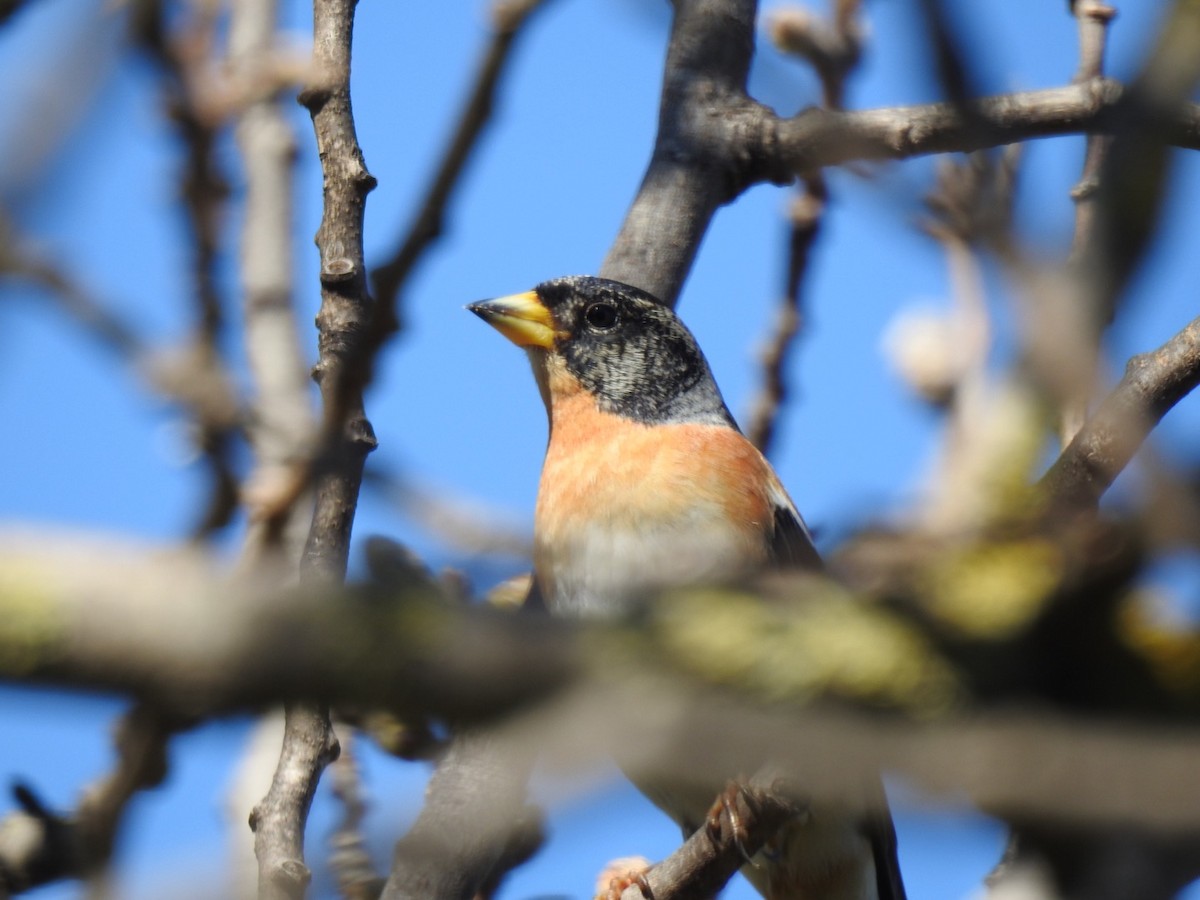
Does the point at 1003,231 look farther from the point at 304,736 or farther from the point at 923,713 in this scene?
the point at 304,736

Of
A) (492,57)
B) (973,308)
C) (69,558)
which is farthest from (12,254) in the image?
(973,308)

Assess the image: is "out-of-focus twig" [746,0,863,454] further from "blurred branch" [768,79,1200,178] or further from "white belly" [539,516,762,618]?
"white belly" [539,516,762,618]

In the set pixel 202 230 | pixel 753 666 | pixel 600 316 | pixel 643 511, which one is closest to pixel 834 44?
pixel 600 316

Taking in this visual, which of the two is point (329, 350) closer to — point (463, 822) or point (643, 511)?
point (463, 822)

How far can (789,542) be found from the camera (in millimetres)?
6121

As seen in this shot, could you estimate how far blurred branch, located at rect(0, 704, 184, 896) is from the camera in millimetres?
2033

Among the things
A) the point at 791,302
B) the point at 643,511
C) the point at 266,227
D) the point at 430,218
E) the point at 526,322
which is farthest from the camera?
the point at 526,322

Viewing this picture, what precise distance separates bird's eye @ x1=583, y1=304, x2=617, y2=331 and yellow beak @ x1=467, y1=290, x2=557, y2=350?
0.21 meters

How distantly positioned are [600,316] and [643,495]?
1.24 m

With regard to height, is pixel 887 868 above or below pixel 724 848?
above

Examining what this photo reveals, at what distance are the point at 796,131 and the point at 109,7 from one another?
335 cm

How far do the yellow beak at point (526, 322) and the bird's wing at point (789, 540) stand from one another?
4.75 ft

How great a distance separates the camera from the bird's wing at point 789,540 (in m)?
5.96

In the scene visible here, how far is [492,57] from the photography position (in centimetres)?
220
